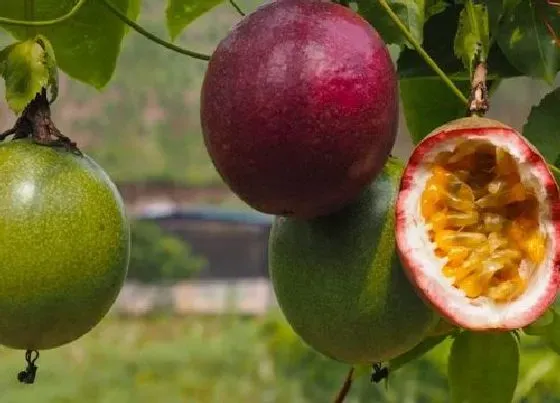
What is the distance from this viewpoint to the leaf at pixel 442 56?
28.1 inches

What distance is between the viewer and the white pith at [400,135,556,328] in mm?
562

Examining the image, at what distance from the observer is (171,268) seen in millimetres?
5215

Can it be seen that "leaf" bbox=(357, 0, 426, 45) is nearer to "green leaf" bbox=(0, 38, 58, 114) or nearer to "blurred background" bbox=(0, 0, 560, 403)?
"green leaf" bbox=(0, 38, 58, 114)

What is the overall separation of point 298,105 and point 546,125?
0.26m

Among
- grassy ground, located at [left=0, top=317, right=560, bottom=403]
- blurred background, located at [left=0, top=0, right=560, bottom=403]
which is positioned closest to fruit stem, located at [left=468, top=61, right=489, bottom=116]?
grassy ground, located at [left=0, top=317, right=560, bottom=403]

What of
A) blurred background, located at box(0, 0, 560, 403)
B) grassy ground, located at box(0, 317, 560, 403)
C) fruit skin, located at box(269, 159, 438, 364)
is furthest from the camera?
blurred background, located at box(0, 0, 560, 403)

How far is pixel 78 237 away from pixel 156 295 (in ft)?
14.9

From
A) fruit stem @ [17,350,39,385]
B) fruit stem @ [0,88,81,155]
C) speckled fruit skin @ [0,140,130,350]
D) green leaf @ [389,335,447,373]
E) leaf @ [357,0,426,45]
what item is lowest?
fruit stem @ [17,350,39,385]

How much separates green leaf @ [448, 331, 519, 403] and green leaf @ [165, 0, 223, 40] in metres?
0.32

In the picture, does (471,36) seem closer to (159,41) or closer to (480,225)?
(480,225)

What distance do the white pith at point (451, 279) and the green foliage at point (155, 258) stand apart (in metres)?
4.57

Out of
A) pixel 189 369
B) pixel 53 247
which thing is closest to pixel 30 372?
pixel 53 247

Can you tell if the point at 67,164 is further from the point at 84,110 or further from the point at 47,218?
the point at 84,110

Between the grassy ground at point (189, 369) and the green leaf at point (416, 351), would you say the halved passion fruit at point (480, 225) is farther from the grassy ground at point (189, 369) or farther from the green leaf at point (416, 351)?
the grassy ground at point (189, 369)
